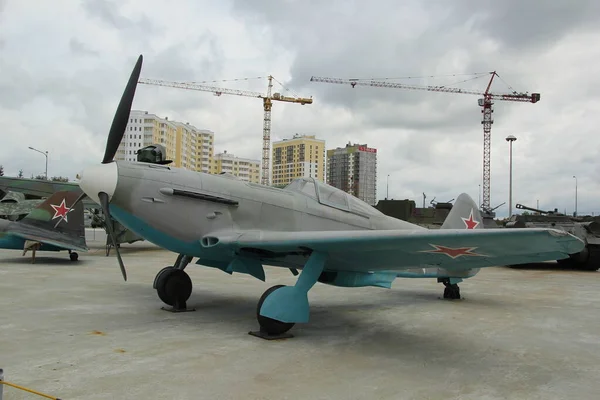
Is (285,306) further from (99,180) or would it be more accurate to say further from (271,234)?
(99,180)

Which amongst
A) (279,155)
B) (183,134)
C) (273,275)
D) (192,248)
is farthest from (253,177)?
(192,248)

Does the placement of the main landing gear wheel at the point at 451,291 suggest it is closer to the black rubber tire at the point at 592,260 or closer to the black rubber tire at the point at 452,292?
the black rubber tire at the point at 452,292

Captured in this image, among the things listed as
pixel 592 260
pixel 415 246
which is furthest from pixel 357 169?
pixel 415 246

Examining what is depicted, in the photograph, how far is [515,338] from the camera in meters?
5.93

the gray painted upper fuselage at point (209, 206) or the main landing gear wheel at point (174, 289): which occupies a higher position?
the gray painted upper fuselage at point (209, 206)

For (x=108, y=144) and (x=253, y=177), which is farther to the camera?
(x=253, y=177)

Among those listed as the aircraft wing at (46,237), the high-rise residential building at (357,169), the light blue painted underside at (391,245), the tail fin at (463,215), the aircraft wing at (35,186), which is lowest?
the aircraft wing at (46,237)

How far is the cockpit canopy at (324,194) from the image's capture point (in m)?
7.05

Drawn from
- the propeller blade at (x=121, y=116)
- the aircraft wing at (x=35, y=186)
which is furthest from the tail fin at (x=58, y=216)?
the propeller blade at (x=121, y=116)

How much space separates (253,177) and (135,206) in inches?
4059

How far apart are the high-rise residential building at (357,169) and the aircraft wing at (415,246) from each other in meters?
67.4

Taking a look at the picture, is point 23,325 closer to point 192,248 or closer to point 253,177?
point 192,248

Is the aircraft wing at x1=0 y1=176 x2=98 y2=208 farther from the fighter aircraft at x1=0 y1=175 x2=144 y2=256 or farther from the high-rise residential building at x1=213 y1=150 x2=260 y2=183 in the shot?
the high-rise residential building at x1=213 y1=150 x2=260 y2=183

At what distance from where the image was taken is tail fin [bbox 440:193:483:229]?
8688 mm
